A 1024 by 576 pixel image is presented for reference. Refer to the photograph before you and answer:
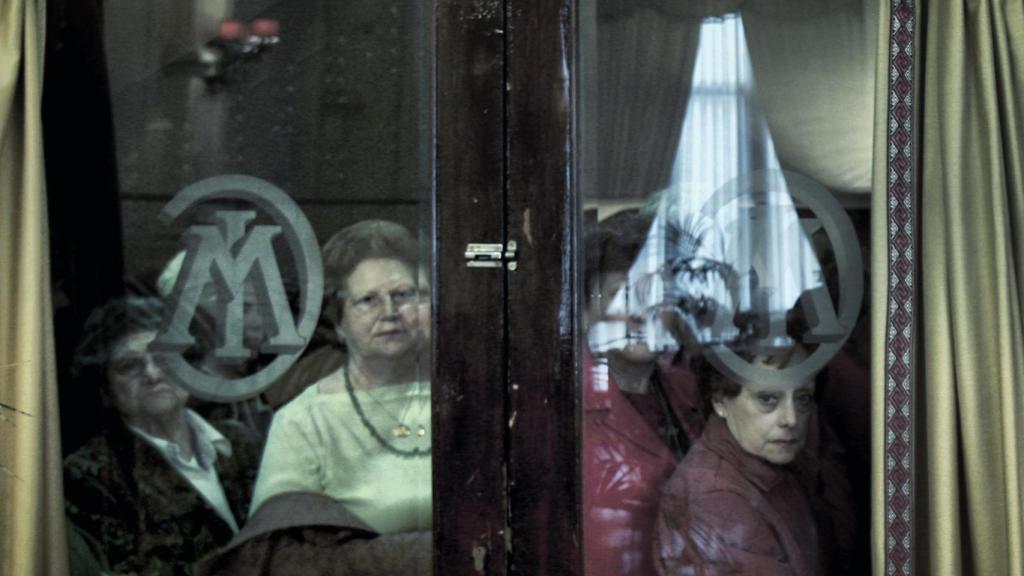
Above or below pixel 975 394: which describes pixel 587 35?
above

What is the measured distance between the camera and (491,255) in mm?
2160

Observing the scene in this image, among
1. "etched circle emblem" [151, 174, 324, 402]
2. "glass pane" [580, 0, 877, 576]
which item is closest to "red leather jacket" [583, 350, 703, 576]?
"glass pane" [580, 0, 877, 576]

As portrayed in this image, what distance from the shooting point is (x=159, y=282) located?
7.13 ft

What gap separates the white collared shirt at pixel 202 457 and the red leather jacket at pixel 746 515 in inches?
28.9

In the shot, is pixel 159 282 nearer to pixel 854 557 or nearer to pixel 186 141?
pixel 186 141

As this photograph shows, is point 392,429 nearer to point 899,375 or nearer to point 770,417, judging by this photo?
point 770,417

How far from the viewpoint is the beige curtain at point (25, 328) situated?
210cm

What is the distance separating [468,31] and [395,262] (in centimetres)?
40

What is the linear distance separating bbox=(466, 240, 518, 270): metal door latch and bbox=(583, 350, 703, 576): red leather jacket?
0.28 meters

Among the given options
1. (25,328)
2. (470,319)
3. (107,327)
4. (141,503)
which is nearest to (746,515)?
(470,319)

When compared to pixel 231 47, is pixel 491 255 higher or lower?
lower

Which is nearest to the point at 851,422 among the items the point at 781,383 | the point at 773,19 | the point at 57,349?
the point at 781,383

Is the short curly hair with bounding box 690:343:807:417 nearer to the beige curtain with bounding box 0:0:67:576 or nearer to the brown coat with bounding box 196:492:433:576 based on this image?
the brown coat with bounding box 196:492:433:576

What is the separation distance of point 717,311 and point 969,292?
41 cm
